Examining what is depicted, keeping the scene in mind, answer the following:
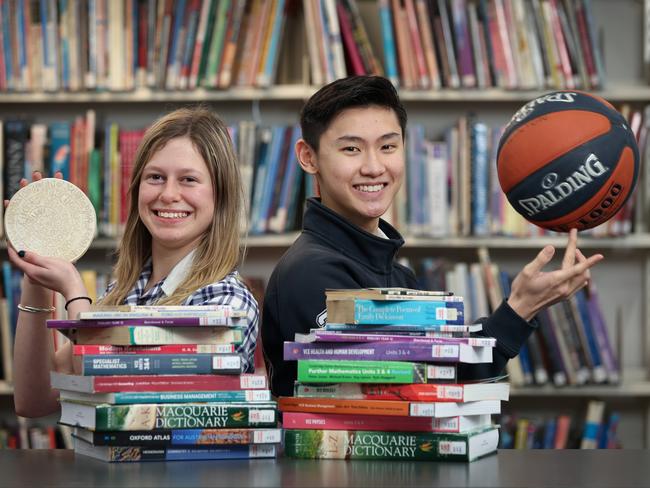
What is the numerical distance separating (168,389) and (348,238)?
30.8 inches

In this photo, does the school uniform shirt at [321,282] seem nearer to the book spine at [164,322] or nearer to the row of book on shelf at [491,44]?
the book spine at [164,322]

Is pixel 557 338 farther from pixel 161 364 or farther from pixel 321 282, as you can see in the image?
pixel 161 364

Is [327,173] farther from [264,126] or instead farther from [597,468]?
[264,126]

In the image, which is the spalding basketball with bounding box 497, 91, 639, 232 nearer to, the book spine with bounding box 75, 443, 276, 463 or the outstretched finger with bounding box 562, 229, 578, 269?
the outstretched finger with bounding box 562, 229, 578, 269

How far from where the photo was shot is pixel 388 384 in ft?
4.70

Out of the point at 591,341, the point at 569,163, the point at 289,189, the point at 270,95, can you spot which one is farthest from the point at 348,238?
the point at 591,341

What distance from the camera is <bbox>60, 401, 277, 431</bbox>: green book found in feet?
4.58

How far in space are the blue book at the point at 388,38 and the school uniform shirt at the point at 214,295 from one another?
1.77m

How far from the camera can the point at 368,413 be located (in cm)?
143

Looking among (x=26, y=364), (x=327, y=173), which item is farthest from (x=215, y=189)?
(x=26, y=364)

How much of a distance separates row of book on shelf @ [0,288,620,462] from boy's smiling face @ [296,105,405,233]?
2.16 ft

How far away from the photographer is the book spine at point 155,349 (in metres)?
1.41

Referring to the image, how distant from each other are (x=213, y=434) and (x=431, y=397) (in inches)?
12.2

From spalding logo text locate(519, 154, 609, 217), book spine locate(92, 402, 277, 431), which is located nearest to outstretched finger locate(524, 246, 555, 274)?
spalding logo text locate(519, 154, 609, 217)
